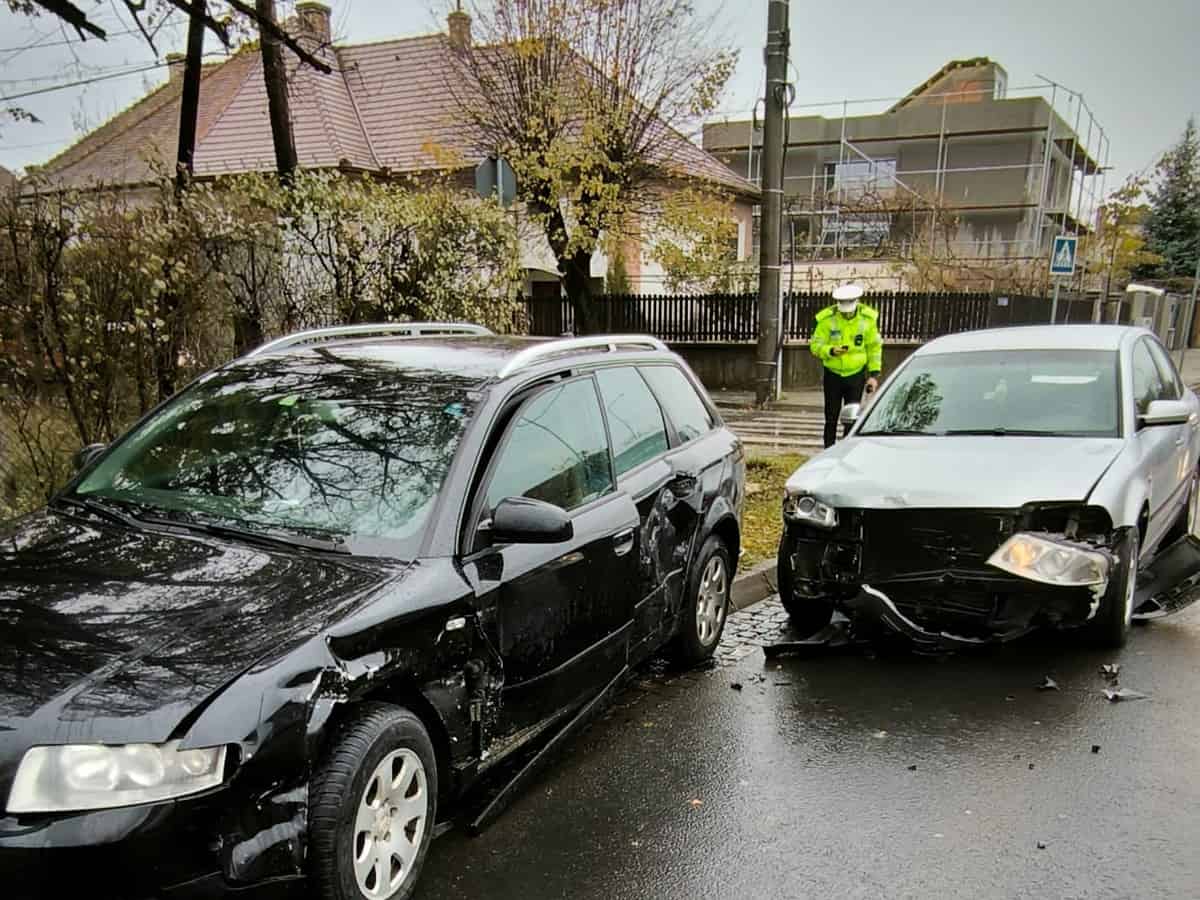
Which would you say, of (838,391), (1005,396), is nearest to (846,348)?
(838,391)

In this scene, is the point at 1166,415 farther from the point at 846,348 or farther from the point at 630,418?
the point at 846,348

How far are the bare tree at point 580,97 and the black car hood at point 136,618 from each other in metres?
13.0

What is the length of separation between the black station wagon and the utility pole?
9.65 m

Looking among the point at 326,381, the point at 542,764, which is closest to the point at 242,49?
the point at 326,381

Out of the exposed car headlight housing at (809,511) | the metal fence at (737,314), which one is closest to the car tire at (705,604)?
the exposed car headlight housing at (809,511)

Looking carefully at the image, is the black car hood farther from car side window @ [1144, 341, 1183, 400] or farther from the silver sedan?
car side window @ [1144, 341, 1183, 400]

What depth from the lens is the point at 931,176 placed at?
1377 inches

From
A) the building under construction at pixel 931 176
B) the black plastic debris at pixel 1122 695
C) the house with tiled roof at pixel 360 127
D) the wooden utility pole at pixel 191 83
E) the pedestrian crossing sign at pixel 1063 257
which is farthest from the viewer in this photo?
the building under construction at pixel 931 176

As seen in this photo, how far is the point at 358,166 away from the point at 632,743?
55.8 feet

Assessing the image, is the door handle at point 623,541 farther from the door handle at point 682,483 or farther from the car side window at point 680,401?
the car side window at point 680,401

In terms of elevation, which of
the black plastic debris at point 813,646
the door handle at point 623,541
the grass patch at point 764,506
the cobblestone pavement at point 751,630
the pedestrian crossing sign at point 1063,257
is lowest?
the cobblestone pavement at point 751,630

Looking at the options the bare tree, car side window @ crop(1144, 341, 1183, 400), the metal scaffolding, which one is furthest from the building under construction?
car side window @ crop(1144, 341, 1183, 400)

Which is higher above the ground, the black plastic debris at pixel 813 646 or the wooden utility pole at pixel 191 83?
the wooden utility pole at pixel 191 83

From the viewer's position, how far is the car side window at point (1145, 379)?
18.4 feet
